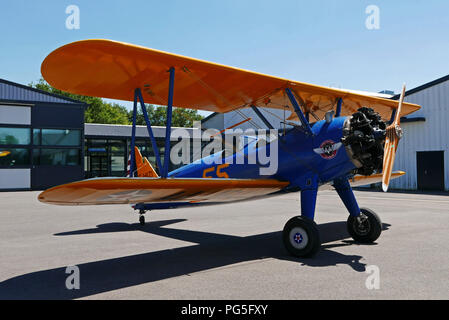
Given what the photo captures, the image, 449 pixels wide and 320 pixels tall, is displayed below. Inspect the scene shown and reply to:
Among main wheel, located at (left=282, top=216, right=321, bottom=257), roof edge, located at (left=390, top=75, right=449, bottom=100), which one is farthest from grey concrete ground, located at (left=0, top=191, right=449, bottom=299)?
roof edge, located at (left=390, top=75, right=449, bottom=100)

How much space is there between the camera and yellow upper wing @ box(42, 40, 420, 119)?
4941mm

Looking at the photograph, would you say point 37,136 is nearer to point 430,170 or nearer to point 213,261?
point 213,261

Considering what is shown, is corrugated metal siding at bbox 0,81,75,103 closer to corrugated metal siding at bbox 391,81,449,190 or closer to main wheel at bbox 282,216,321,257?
corrugated metal siding at bbox 391,81,449,190

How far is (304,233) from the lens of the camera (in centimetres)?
533

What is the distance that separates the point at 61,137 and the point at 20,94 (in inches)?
147

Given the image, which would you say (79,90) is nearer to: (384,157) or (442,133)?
(384,157)

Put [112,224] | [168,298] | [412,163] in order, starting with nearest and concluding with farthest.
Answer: [168,298]
[112,224]
[412,163]

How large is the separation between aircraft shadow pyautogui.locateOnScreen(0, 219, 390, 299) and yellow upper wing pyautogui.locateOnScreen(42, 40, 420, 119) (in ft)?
8.02

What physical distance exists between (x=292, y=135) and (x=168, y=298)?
3.41 meters

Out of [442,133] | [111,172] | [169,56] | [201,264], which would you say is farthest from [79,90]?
[111,172]

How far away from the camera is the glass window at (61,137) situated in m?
25.3

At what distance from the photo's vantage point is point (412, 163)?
22.3 metres

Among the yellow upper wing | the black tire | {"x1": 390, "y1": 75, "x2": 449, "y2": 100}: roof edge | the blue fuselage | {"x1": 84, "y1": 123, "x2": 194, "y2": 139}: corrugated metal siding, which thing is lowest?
the black tire

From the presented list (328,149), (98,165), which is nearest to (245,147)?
(328,149)
